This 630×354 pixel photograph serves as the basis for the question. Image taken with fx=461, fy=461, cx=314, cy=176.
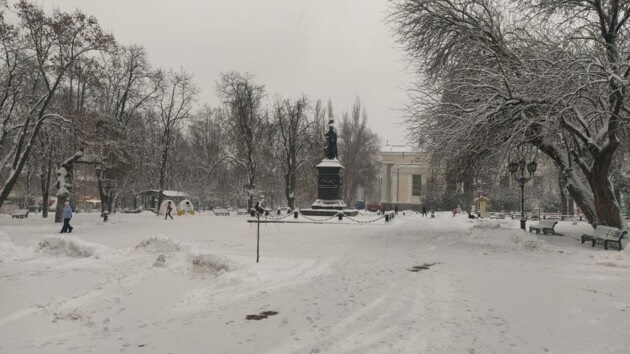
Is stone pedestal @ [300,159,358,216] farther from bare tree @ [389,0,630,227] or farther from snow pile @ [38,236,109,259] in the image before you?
snow pile @ [38,236,109,259]

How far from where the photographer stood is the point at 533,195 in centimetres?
5934

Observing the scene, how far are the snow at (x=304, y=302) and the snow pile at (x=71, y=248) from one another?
0.17 ft

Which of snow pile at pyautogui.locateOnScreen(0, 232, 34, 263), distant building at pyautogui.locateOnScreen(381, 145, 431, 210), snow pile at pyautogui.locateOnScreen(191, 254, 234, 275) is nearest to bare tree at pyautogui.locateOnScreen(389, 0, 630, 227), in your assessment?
snow pile at pyautogui.locateOnScreen(191, 254, 234, 275)

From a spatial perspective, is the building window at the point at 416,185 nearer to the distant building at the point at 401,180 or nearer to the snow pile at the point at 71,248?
the distant building at the point at 401,180

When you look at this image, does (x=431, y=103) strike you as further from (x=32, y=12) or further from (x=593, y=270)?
(x=32, y=12)

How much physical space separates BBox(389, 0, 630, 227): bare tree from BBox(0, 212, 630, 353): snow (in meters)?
4.57

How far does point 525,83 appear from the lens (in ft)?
51.2

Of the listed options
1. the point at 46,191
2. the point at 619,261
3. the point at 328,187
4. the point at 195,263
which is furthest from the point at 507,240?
the point at 46,191

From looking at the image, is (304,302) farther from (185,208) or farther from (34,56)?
(185,208)

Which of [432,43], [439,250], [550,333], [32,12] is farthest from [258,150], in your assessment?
[550,333]

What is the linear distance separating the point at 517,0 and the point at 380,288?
14.3 meters

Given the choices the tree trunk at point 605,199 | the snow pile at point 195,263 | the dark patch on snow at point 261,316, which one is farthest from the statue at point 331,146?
the dark patch on snow at point 261,316

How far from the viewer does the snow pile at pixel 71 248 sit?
11.7 m

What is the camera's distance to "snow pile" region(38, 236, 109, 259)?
38.3ft
